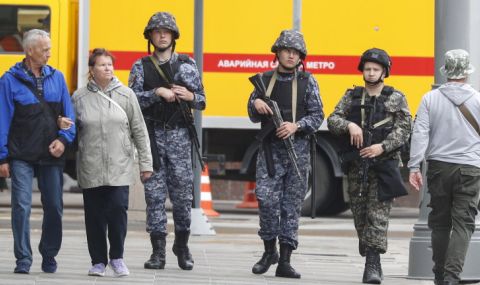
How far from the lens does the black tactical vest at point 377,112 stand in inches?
411

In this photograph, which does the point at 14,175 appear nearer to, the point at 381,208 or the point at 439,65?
the point at 381,208

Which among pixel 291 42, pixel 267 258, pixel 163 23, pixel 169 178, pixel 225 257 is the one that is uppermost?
pixel 163 23

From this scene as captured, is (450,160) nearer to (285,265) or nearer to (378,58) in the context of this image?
(378,58)

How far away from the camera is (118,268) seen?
10.1 metres

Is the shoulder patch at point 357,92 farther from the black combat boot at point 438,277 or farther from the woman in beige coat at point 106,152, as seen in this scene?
the woman in beige coat at point 106,152

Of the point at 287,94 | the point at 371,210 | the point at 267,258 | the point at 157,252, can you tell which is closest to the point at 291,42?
the point at 287,94

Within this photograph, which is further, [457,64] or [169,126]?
[169,126]

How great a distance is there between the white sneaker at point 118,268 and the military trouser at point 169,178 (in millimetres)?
627

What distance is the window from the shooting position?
19516 millimetres

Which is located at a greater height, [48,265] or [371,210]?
[371,210]

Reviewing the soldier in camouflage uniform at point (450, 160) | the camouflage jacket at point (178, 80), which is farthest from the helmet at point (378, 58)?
the camouflage jacket at point (178, 80)

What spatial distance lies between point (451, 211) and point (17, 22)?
35.2 ft

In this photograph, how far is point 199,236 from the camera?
1471 centimetres

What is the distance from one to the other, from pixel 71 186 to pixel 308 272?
15025 mm
